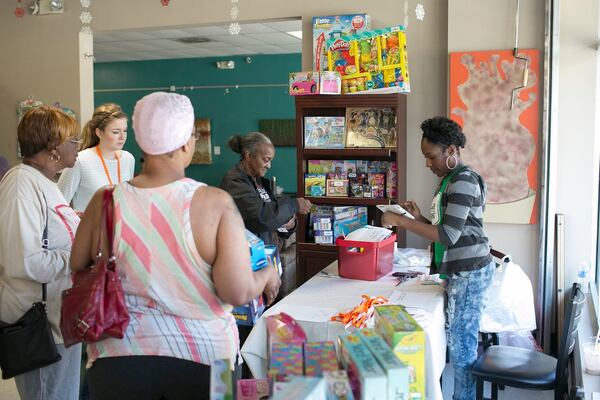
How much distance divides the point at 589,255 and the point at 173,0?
388 centimetres

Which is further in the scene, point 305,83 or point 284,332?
point 305,83

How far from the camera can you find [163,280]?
5.40 ft

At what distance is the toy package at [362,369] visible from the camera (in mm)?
1309

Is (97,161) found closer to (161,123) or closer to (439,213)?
(439,213)

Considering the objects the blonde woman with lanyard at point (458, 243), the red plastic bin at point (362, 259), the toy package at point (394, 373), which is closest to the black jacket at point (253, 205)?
the red plastic bin at point (362, 259)

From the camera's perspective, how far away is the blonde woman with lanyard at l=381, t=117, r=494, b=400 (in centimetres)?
289

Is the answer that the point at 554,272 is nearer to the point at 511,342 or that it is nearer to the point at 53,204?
the point at 511,342

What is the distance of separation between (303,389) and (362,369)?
0.46 ft

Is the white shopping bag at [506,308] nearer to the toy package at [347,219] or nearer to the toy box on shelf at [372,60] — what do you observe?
the toy package at [347,219]

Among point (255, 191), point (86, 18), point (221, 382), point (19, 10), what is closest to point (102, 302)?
point (221, 382)

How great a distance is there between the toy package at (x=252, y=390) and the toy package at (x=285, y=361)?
8 cm

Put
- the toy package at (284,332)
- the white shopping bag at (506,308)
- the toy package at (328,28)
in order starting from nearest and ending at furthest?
1. the toy package at (284,332)
2. the white shopping bag at (506,308)
3. the toy package at (328,28)

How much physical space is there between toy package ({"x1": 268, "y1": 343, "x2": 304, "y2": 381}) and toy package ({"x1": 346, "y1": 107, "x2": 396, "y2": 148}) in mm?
3207

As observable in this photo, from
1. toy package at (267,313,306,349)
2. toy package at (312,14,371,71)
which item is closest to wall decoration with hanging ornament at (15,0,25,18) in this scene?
toy package at (312,14,371,71)
